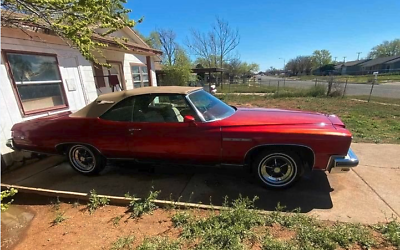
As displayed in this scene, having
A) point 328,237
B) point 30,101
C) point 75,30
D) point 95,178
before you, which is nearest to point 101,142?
point 95,178

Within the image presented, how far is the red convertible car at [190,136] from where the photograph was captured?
294 centimetres

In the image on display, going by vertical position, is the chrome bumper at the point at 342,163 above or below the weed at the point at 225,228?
above

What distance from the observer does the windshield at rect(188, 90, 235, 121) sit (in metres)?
3.33

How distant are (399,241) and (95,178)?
4239mm

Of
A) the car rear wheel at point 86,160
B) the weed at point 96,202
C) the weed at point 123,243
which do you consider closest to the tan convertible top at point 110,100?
the car rear wheel at point 86,160

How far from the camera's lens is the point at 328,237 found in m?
2.23

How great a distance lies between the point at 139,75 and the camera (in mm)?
10977

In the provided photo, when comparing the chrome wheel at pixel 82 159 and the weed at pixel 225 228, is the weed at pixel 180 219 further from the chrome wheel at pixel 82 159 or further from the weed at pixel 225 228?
the chrome wheel at pixel 82 159

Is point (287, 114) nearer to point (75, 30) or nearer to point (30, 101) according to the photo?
point (75, 30)

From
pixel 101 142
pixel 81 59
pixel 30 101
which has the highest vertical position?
pixel 81 59

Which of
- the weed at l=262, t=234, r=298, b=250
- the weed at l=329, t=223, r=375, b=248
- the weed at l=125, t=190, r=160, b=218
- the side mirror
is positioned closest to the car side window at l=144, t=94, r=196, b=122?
the side mirror

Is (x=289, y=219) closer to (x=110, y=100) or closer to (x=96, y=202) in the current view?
(x=96, y=202)

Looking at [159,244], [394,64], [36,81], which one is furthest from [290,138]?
[394,64]

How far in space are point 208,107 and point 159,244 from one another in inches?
82.1
